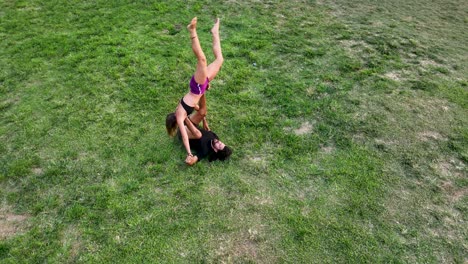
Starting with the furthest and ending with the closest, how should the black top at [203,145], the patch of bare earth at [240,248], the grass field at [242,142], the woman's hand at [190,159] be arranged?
the black top at [203,145] < the woman's hand at [190,159] < the grass field at [242,142] < the patch of bare earth at [240,248]

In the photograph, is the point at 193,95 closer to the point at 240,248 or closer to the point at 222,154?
the point at 222,154

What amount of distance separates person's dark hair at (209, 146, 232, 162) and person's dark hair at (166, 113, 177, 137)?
2.32 feet

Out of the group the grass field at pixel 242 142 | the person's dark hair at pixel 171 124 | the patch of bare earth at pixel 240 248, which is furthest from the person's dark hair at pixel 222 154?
the patch of bare earth at pixel 240 248

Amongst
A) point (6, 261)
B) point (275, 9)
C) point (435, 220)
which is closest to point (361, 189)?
point (435, 220)

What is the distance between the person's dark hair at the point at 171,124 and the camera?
5.26m

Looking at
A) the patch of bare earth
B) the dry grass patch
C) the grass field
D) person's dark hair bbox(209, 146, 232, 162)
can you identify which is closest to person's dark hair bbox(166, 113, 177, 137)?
the grass field

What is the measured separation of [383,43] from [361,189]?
4.40 m

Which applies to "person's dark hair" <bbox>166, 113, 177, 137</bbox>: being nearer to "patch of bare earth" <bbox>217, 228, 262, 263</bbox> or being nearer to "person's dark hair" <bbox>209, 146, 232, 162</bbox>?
"person's dark hair" <bbox>209, 146, 232, 162</bbox>

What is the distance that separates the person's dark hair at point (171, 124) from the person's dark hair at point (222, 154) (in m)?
0.71

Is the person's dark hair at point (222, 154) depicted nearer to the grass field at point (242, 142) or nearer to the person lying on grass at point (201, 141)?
the person lying on grass at point (201, 141)

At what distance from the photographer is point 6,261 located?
159 inches

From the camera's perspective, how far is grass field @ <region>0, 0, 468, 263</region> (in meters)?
4.28

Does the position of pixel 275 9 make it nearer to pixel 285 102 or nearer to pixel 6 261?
pixel 285 102

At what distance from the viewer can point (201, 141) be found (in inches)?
208
